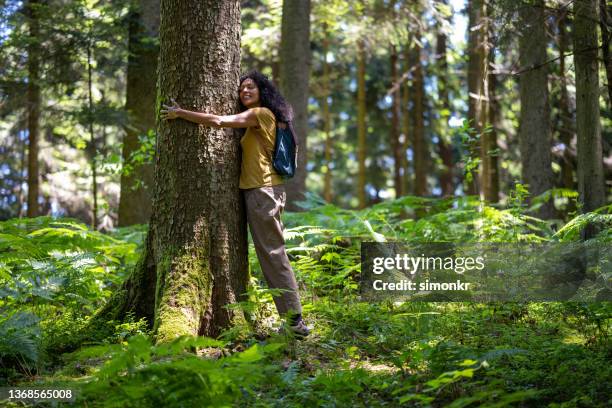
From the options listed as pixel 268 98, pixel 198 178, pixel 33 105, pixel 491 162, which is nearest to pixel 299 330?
pixel 198 178

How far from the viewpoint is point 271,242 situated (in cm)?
591

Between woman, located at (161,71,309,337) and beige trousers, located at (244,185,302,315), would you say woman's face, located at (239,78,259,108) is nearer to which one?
woman, located at (161,71,309,337)

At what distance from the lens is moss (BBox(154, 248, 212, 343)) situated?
17.6 feet

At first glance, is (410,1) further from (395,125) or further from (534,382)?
(534,382)

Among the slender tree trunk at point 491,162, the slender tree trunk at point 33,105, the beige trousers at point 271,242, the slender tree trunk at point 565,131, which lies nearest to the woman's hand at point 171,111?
the beige trousers at point 271,242

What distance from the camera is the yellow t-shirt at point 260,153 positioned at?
585 cm

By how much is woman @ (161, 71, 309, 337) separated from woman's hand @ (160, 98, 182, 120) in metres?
0.56

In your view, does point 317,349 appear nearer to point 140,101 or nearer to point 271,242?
point 271,242

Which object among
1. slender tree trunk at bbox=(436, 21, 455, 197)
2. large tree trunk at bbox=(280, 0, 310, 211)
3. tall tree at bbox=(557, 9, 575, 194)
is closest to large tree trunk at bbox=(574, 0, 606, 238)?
tall tree at bbox=(557, 9, 575, 194)

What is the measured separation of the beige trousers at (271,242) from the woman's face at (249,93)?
0.84 metres

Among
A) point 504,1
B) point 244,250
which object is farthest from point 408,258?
point 504,1

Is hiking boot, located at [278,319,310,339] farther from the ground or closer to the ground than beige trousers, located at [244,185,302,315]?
closer to the ground

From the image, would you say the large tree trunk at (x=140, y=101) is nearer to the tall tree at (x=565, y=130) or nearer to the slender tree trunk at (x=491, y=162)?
the slender tree trunk at (x=491, y=162)

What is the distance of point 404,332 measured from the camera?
581 cm
